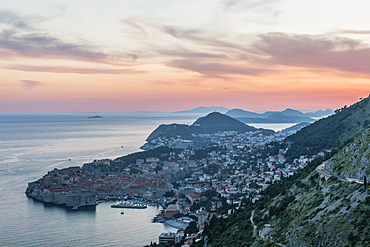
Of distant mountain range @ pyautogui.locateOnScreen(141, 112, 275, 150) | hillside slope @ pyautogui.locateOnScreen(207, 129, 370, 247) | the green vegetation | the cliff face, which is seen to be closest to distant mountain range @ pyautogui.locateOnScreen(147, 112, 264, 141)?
distant mountain range @ pyautogui.locateOnScreen(141, 112, 275, 150)

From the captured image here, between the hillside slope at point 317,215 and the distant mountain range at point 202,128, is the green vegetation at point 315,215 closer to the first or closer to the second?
the hillside slope at point 317,215

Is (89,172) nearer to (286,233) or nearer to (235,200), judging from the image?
(235,200)

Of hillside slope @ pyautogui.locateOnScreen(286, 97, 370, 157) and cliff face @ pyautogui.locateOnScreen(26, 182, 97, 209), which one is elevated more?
hillside slope @ pyautogui.locateOnScreen(286, 97, 370, 157)

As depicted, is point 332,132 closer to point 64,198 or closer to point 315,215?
point 64,198

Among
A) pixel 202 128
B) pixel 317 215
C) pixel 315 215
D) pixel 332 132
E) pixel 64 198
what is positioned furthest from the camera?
A: pixel 202 128

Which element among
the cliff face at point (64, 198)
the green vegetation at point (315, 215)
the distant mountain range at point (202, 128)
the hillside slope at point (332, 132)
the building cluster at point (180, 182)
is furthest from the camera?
the distant mountain range at point (202, 128)

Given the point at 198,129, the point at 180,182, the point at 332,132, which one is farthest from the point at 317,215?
the point at 198,129

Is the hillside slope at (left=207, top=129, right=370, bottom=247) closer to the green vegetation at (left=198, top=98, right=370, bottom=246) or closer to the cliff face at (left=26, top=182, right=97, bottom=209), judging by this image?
the green vegetation at (left=198, top=98, right=370, bottom=246)

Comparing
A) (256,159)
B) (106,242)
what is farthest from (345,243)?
(256,159)

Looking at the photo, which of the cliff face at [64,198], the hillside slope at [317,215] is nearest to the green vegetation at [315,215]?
the hillside slope at [317,215]

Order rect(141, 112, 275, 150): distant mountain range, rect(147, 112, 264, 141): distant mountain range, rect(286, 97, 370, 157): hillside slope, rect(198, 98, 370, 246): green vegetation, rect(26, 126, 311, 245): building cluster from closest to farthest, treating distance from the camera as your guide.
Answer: rect(198, 98, 370, 246): green vegetation
rect(26, 126, 311, 245): building cluster
rect(286, 97, 370, 157): hillside slope
rect(141, 112, 275, 150): distant mountain range
rect(147, 112, 264, 141): distant mountain range

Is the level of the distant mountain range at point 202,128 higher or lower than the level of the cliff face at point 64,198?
higher
